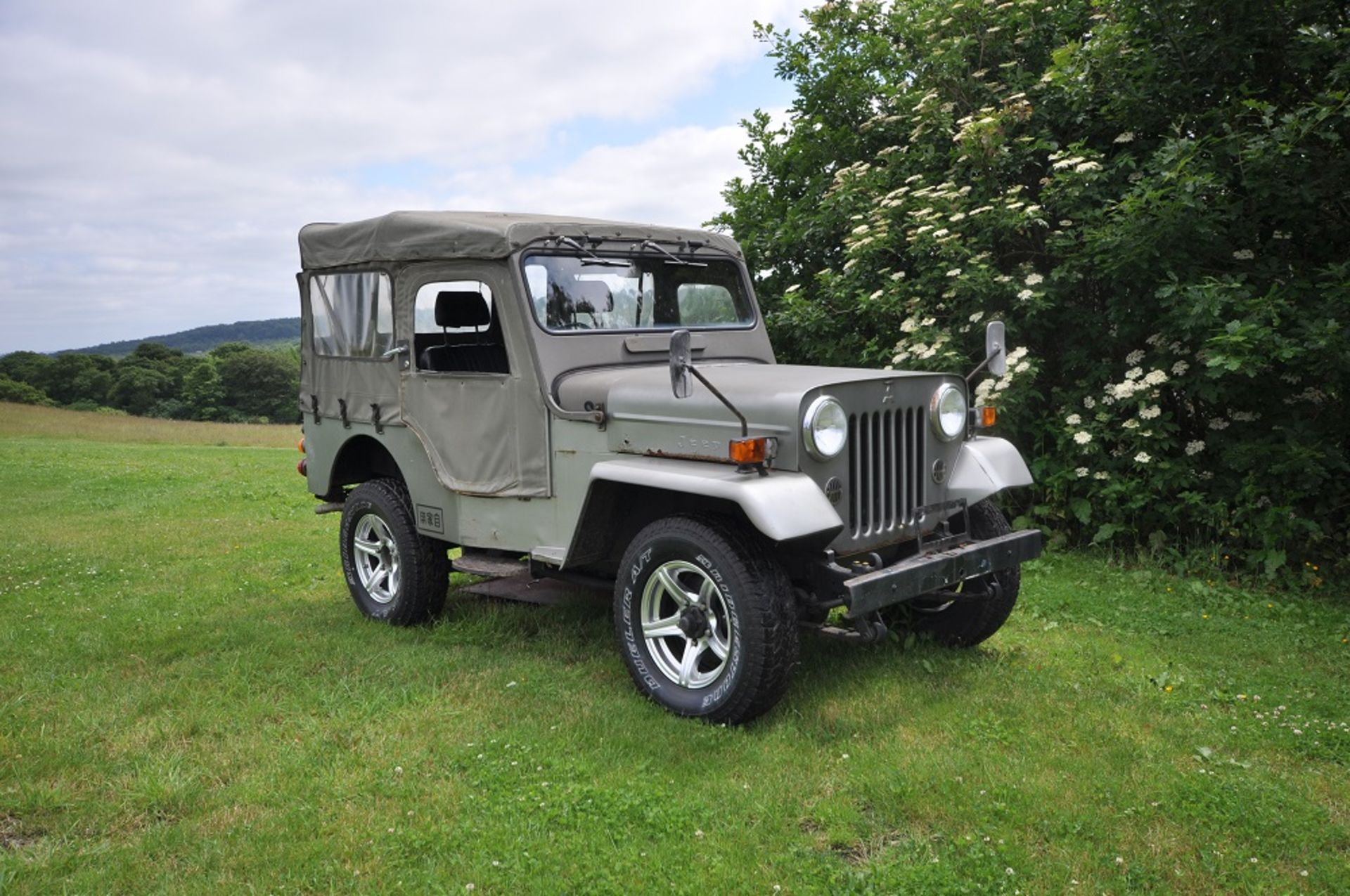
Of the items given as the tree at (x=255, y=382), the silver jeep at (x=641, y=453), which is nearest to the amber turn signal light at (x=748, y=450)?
the silver jeep at (x=641, y=453)

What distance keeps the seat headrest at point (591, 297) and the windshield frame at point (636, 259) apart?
109 mm

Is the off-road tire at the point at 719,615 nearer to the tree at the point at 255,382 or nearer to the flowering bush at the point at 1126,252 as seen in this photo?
the flowering bush at the point at 1126,252

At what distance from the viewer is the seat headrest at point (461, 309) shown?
536 cm

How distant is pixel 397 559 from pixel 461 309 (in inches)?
58.6

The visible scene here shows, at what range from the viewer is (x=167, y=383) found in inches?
1804

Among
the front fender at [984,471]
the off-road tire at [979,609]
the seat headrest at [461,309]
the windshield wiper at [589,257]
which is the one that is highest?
the windshield wiper at [589,257]

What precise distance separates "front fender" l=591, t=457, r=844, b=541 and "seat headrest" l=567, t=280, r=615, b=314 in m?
1.19

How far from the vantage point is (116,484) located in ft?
42.2

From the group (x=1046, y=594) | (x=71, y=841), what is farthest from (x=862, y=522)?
(x=71, y=841)

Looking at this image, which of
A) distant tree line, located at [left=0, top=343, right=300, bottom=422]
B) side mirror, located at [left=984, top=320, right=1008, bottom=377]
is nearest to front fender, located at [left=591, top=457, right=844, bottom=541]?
side mirror, located at [left=984, top=320, right=1008, bottom=377]

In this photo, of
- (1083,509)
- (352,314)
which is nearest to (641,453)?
(352,314)

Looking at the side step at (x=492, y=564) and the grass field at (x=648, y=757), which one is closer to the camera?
the grass field at (x=648, y=757)

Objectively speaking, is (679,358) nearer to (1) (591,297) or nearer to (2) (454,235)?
(1) (591,297)

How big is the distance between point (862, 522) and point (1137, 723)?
140 cm
